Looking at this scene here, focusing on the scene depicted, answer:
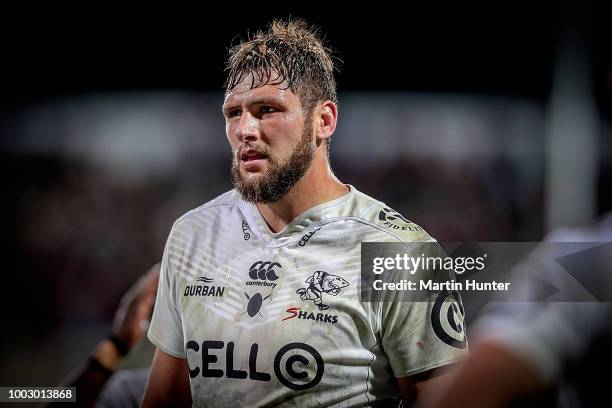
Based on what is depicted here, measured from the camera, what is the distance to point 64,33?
223 cm

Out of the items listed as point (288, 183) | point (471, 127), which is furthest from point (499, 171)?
point (288, 183)

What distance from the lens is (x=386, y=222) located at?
1.92 meters

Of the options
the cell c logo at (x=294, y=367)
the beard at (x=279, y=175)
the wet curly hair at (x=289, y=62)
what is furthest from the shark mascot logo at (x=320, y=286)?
the wet curly hair at (x=289, y=62)

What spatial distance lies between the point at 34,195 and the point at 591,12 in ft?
6.32

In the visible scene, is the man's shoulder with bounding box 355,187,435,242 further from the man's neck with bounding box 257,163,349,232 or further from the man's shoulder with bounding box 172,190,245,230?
the man's shoulder with bounding box 172,190,245,230

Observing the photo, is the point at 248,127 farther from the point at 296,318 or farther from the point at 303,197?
the point at 296,318

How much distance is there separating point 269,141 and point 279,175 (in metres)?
0.11

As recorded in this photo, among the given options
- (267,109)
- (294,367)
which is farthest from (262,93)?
(294,367)

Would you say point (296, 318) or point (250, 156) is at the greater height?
point (250, 156)

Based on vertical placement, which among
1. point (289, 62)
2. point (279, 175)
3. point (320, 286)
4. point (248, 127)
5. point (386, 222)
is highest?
point (289, 62)

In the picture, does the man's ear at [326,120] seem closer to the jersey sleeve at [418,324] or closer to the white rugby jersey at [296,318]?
the white rugby jersey at [296,318]

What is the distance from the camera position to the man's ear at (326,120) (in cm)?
197

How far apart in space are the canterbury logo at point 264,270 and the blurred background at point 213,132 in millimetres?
329

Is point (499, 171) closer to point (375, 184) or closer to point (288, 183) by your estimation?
point (375, 184)
